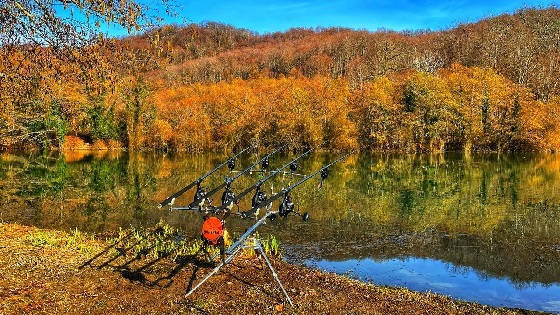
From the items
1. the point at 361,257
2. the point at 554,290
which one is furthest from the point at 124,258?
the point at 554,290

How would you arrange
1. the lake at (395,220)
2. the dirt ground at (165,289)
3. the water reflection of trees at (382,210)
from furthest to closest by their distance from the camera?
the water reflection of trees at (382,210) → the lake at (395,220) → the dirt ground at (165,289)

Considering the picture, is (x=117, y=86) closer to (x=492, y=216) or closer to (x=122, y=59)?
(x=122, y=59)

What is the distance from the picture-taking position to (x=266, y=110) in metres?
63.8

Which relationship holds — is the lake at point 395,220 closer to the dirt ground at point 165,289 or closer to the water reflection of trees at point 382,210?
the water reflection of trees at point 382,210

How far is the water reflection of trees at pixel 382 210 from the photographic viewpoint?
14.3m

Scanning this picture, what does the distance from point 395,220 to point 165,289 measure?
12245 mm

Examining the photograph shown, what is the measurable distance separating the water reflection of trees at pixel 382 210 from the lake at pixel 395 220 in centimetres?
5

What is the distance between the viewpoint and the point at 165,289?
7.95 meters

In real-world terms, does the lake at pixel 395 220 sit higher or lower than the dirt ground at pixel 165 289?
lower

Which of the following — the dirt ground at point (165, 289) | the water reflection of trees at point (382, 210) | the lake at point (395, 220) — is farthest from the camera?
the water reflection of trees at point (382, 210)

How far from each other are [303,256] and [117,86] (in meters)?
7.86

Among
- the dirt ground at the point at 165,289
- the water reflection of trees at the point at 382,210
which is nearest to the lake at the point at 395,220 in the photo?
the water reflection of trees at the point at 382,210

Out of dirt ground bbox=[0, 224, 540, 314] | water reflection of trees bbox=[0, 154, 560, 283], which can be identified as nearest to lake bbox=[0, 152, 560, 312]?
water reflection of trees bbox=[0, 154, 560, 283]

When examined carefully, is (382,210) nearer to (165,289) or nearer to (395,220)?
(395,220)
